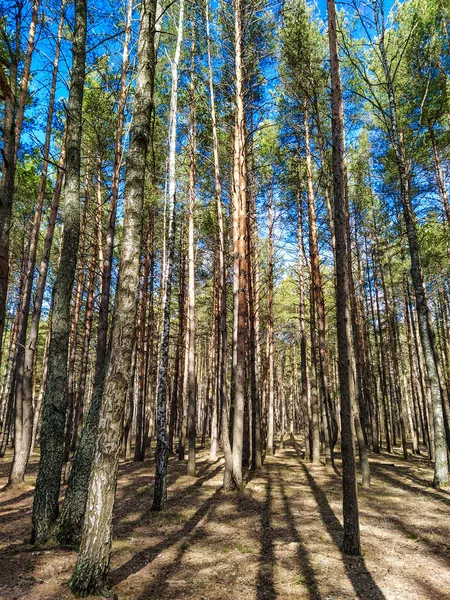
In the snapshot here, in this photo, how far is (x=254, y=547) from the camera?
5.66 meters

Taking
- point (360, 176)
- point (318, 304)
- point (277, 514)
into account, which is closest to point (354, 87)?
point (360, 176)

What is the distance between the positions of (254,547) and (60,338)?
15.1 ft

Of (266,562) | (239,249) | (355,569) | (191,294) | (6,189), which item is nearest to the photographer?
(6,189)

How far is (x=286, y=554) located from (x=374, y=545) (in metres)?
1.50

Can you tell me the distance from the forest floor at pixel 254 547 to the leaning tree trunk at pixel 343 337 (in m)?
0.58

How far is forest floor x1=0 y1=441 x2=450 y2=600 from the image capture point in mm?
4150

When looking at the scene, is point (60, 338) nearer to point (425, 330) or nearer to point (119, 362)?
point (119, 362)

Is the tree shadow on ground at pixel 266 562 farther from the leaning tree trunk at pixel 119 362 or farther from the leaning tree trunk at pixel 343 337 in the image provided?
the leaning tree trunk at pixel 119 362

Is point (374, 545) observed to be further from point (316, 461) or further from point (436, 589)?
point (316, 461)

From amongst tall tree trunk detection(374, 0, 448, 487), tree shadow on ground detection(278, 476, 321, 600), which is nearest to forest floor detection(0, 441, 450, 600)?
tree shadow on ground detection(278, 476, 321, 600)

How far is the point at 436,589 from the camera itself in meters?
4.20

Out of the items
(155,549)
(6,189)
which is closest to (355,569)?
(155,549)

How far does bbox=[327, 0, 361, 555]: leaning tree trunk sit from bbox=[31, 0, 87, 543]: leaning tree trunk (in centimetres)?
426

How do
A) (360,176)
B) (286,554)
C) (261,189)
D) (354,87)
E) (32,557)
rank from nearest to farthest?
(32,557), (286,554), (354,87), (261,189), (360,176)
